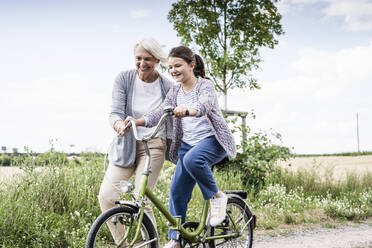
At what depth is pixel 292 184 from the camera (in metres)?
9.23

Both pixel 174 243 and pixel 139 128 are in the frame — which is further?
pixel 139 128

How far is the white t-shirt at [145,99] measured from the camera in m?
3.76

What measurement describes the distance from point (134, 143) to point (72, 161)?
364 cm

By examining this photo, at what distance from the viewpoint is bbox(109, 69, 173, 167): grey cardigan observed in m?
3.75

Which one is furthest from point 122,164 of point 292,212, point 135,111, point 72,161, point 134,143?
point 292,212

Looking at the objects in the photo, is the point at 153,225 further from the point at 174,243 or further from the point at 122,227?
the point at 174,243

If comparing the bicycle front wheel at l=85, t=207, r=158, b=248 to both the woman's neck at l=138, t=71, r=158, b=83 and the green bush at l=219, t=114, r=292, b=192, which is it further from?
the green bush at l=219, t=114, r=292, b=192

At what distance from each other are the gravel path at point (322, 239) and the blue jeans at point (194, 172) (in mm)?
2012

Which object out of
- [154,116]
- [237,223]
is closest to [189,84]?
[154,116]

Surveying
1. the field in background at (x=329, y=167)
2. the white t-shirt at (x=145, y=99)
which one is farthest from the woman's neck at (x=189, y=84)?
the field in background at (x=329, y=167)

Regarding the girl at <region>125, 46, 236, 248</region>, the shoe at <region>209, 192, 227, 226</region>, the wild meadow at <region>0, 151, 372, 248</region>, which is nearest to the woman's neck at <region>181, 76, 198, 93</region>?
the girl at <region>125, 46, 236, 248</region>

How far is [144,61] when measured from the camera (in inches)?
143

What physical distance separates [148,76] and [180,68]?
0.42 metres

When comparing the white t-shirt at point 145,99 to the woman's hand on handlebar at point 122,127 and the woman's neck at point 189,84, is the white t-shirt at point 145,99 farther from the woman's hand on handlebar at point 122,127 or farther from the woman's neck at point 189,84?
the woman's hand on handlebar at point 122,127
